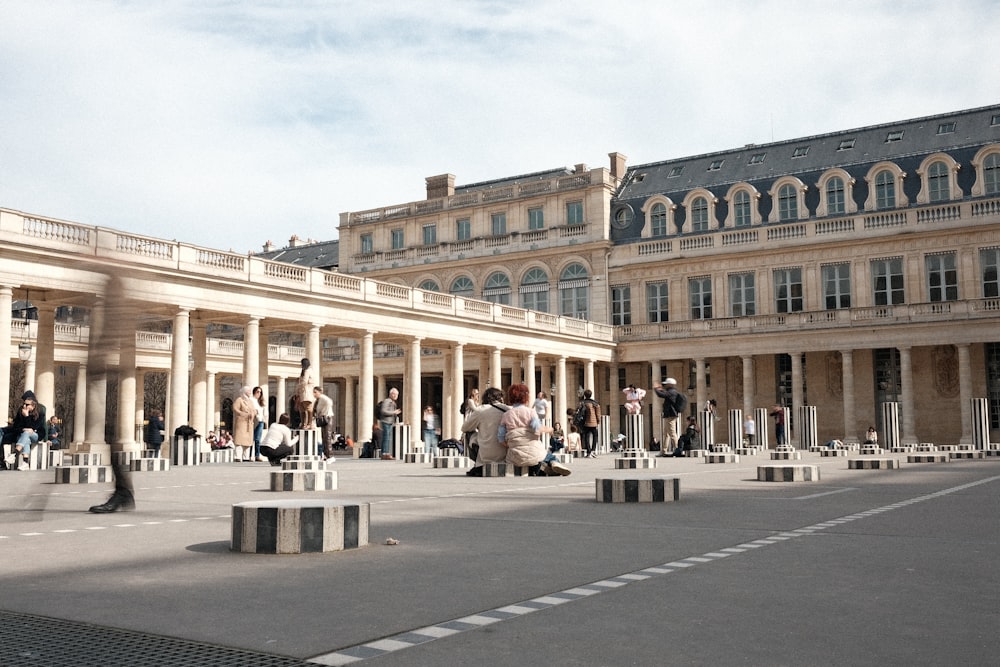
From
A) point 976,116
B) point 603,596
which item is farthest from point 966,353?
point 603,596

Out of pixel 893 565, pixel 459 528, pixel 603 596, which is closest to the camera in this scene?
pixel 603 596

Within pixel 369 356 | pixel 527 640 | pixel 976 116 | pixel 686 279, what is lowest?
pixel 527 640

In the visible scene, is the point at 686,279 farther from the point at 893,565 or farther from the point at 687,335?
the point at 893,565

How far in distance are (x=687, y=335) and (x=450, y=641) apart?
171 feet

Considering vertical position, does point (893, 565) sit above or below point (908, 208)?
below

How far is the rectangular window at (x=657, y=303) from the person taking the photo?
187 ft

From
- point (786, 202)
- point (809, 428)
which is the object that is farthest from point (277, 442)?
point (786, 202)

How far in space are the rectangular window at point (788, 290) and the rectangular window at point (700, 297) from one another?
376 cm

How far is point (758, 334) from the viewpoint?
5300cm

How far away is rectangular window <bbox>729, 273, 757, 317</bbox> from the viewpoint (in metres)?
54.5

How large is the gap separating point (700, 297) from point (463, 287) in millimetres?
15166

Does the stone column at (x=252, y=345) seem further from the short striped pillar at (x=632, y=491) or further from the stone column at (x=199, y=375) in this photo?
the short striped pillar at (x=632, y=491)

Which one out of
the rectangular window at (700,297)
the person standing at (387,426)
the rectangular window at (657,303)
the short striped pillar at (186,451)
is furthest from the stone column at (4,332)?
the rectangular window at (700,297)

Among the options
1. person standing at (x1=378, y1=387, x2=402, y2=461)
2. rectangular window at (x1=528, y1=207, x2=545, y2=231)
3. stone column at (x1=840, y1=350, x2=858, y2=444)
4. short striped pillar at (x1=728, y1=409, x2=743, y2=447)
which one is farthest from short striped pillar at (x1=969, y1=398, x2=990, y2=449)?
rectangular window at (x1=528, y1=207, x2=545, y2=231)
